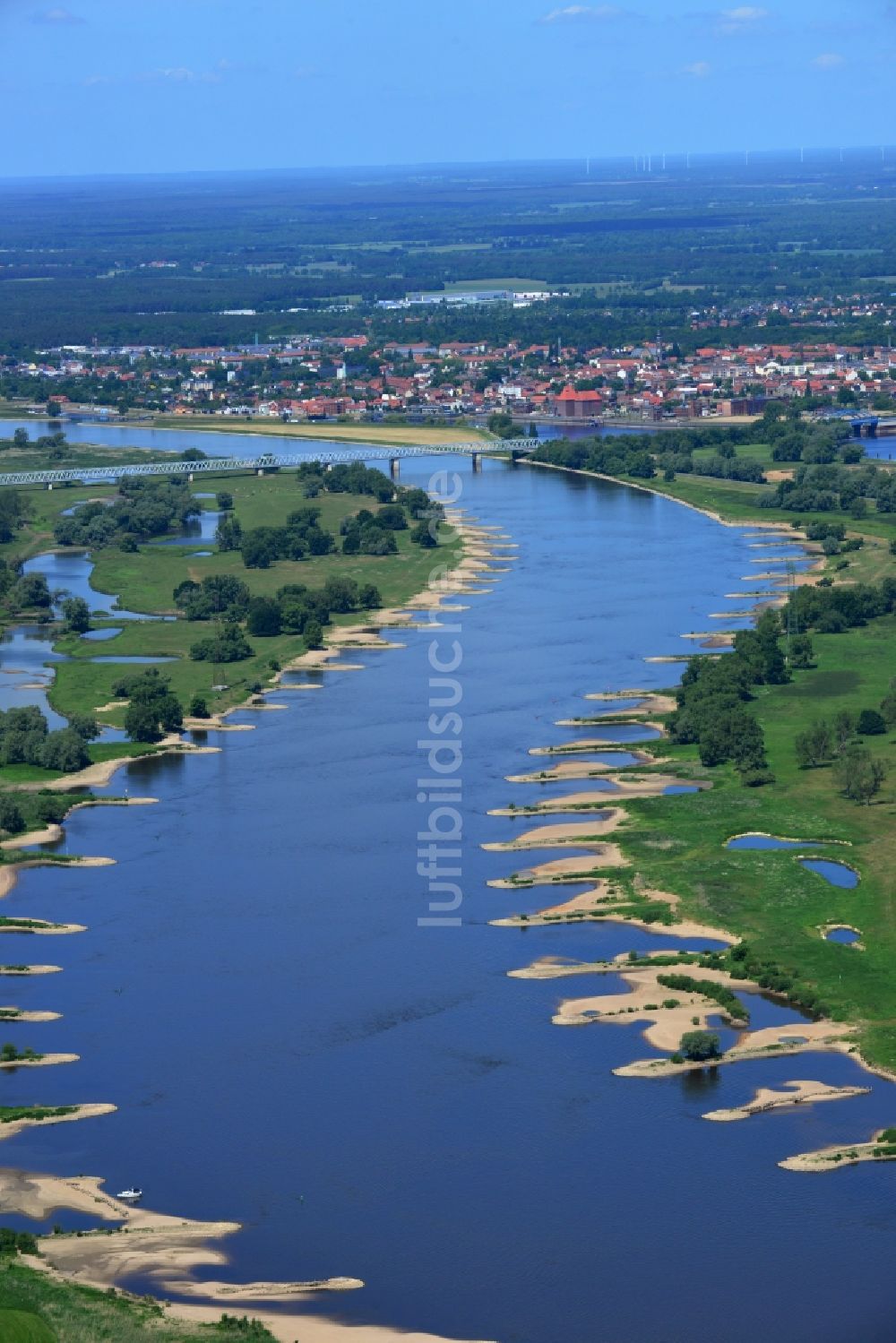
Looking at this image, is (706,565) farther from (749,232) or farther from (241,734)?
(749,232)

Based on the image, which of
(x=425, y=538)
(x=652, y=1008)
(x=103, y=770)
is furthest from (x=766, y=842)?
(x=425, y=538)

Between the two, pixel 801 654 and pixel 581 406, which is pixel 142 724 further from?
pixel 581 406

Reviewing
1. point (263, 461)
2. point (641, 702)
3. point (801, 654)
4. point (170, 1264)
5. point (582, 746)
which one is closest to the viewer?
point (170, 1264)

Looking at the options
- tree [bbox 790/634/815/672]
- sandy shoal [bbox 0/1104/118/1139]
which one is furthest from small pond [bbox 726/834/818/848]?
sandy shoal [bbox 0/1104/118/1139]

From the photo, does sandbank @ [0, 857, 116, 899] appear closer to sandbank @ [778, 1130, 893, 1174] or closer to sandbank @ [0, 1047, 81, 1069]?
sandbank @ [0, 1047, 81, 1069]

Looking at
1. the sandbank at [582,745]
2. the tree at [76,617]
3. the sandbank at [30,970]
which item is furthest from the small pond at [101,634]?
the sandbank at [30,970]
